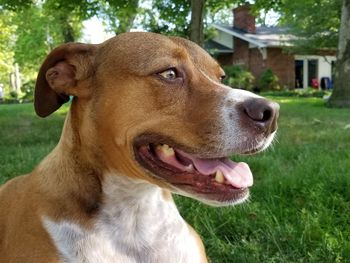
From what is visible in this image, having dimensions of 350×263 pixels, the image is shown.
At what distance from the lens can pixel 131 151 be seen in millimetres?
2742

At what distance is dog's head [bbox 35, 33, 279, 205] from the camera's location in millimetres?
2578

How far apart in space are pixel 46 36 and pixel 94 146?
35737 millimetres

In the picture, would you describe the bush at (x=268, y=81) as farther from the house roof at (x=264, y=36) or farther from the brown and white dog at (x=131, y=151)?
the brown and white dog at (x=131, y=151)

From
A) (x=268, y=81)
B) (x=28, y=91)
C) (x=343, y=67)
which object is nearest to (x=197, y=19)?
(x=343, y=67)

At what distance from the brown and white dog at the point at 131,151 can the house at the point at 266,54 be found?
2839 centimetres

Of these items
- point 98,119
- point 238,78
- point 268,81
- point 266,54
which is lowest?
point 268,81

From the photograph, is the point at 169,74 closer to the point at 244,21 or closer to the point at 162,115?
the point at 162,115

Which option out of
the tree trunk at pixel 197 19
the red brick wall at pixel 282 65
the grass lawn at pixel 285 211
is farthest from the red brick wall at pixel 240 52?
the grass lawn at pixel 285 211

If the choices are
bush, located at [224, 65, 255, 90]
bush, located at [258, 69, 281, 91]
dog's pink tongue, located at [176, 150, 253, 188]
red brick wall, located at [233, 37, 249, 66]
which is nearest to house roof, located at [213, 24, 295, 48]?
red brick wall, located at [233, 37, 249, 66]

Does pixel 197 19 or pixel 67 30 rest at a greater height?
pixel 197 19

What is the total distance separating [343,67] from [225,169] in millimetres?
12700

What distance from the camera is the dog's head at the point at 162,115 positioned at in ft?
8.46

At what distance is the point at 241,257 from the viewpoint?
3.56 metres

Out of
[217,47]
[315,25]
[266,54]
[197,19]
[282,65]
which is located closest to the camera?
[197,19]
